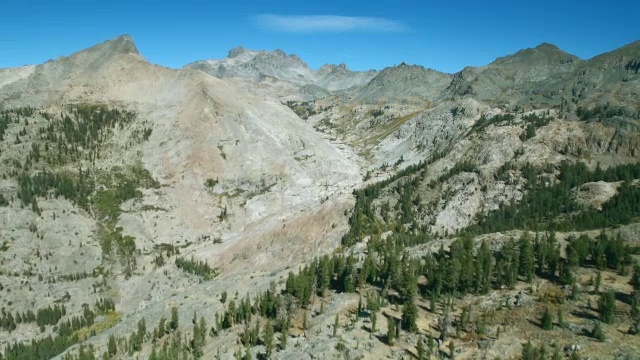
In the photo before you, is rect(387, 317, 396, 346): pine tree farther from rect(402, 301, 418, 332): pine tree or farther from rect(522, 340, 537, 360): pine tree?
rect(522, 340, 537, 360): pine tree

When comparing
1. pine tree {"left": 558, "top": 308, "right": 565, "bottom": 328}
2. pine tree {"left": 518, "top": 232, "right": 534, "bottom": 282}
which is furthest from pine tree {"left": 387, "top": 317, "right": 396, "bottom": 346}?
pine tree {"left": 518, "top": 232, "right": 534, "bottom": 282}

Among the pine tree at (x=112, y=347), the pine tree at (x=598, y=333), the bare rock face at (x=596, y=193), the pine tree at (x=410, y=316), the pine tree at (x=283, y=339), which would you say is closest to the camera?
the pine tree at (x=598, y=333)

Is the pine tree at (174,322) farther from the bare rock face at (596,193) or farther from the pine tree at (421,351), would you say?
the bare rock face at (596,193)


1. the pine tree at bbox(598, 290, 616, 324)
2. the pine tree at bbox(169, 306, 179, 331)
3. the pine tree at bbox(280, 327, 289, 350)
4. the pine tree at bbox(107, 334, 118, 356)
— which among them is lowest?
the pine tree at bbox(107, 334, 118, 356)

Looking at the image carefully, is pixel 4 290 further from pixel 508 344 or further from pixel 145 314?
pixel 508 344

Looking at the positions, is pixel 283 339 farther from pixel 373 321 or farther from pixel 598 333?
pixel 598 333

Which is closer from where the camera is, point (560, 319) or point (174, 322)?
point (560, 319)

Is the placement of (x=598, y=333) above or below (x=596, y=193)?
below

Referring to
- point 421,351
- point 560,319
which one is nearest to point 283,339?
point 421,351

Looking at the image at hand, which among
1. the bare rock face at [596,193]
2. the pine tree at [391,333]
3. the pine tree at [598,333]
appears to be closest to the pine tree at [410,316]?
the pine tree at [391,333]

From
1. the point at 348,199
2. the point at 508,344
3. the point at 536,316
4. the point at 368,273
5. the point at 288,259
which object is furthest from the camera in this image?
the point at 348,199

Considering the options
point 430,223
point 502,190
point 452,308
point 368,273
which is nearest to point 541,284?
point 452,308
